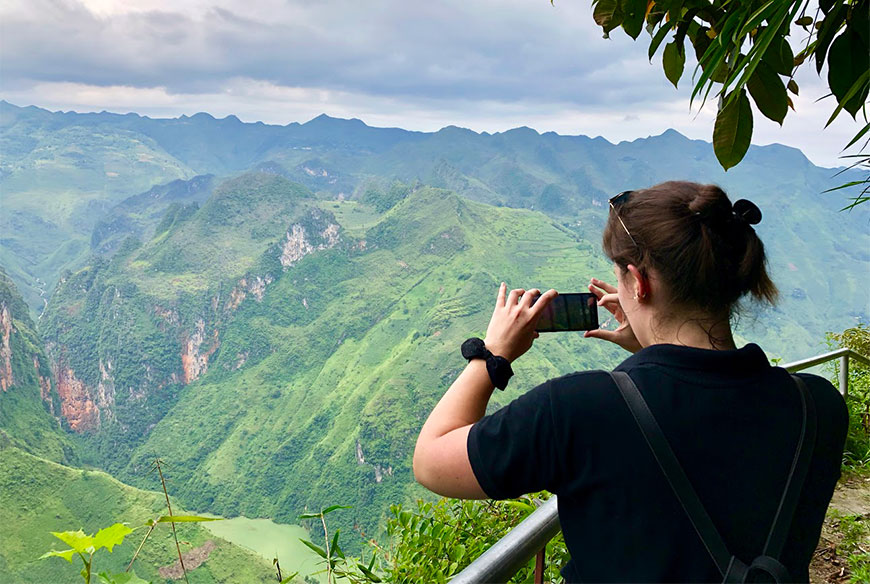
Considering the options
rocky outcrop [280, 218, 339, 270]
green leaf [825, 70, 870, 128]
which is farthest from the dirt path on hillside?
rocky outcrop [280, 218, 339, 270]

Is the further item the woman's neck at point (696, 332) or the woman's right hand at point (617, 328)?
the woman's right hand at point (617, 328)

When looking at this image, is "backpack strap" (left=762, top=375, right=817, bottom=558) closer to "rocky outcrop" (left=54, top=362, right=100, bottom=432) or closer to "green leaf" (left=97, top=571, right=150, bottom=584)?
"green leaf" (left=97, top=571, right=150, bottom=584)

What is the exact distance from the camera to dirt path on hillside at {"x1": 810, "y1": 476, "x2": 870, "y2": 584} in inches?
80.5

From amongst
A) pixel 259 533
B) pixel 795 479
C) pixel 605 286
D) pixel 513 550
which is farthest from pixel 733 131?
pixel 259 533

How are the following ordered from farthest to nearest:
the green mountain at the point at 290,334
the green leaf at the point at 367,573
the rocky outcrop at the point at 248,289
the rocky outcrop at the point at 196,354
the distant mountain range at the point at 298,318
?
the rocky outcrop at the point at 248,289
the rocky outcrop at the point at 196,354
the distant mountain range at the point at 298,318
the green mountain at the point at 290,334
the green leaf at the point at 367,573

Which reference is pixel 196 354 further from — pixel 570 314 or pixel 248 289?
pixel 570 314

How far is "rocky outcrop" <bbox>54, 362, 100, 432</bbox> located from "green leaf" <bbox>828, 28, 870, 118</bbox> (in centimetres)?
7221

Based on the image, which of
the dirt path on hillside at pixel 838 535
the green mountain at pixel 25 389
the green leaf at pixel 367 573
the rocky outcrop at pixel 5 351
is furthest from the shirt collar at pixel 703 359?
the rocky outcrop at pixel 5 351

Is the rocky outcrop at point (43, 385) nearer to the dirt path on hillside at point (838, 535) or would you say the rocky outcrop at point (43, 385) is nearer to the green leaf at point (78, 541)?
the dirt path on hillside at point (838, 535)

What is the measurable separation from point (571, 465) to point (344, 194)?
167 m

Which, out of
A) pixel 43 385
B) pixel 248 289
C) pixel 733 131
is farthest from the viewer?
pixel 248 289

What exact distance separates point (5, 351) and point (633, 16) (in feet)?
196

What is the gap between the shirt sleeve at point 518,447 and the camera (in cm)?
59

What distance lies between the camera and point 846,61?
870 millimetres
